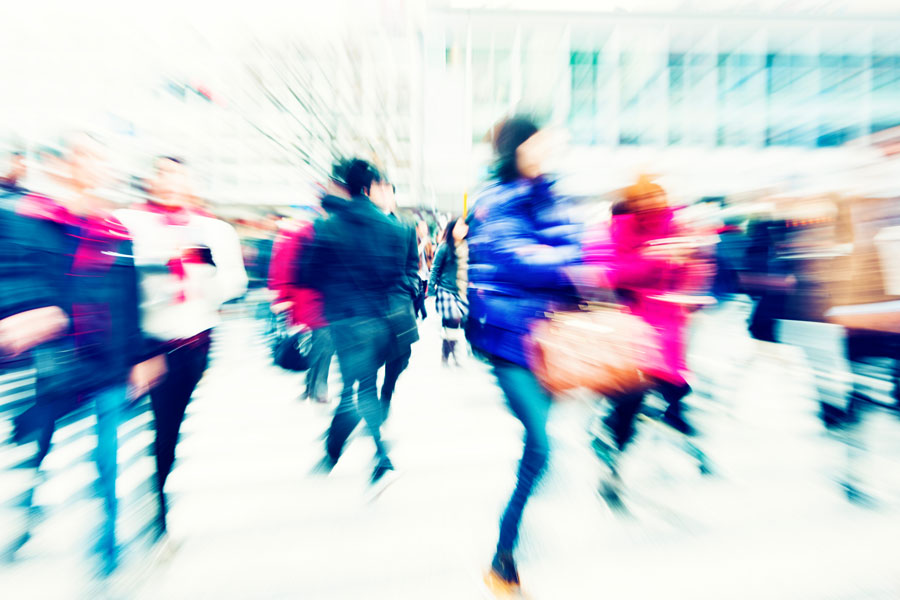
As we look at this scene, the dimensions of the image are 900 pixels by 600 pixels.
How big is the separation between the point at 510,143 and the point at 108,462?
69.6 inches

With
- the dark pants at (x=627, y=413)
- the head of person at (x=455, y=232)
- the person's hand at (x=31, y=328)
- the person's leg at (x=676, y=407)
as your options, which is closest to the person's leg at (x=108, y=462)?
the person's hand at (x=31, y=328)

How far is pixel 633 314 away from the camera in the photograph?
5.44 feet

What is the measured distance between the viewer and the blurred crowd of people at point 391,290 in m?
1.38

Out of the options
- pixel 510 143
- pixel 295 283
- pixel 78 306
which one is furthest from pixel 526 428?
pixel 78 306

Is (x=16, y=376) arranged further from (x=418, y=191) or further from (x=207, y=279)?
(x=418, y=191)

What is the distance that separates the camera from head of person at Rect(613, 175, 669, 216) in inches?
67.5

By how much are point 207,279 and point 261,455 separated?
4.56 ft

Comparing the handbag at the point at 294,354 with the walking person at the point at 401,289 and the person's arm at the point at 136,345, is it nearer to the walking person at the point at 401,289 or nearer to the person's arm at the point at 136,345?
the walking person at the point at 401,289

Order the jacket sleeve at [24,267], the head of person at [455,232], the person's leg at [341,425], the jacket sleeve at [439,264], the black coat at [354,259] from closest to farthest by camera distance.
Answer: the jacket sleeve at [24,267]
the black coat at [354,259]
the person's leg at [341,425]
the head of person at [455,232]
the jacket sleeve at [439,264]

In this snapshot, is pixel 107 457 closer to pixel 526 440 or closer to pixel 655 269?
pixel 526 440

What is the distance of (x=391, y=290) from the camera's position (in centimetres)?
207

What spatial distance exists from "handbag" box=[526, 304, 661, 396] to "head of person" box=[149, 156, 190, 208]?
1396mm

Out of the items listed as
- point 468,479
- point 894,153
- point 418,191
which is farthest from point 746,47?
point 468,479

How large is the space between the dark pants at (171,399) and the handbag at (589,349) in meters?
1.27
